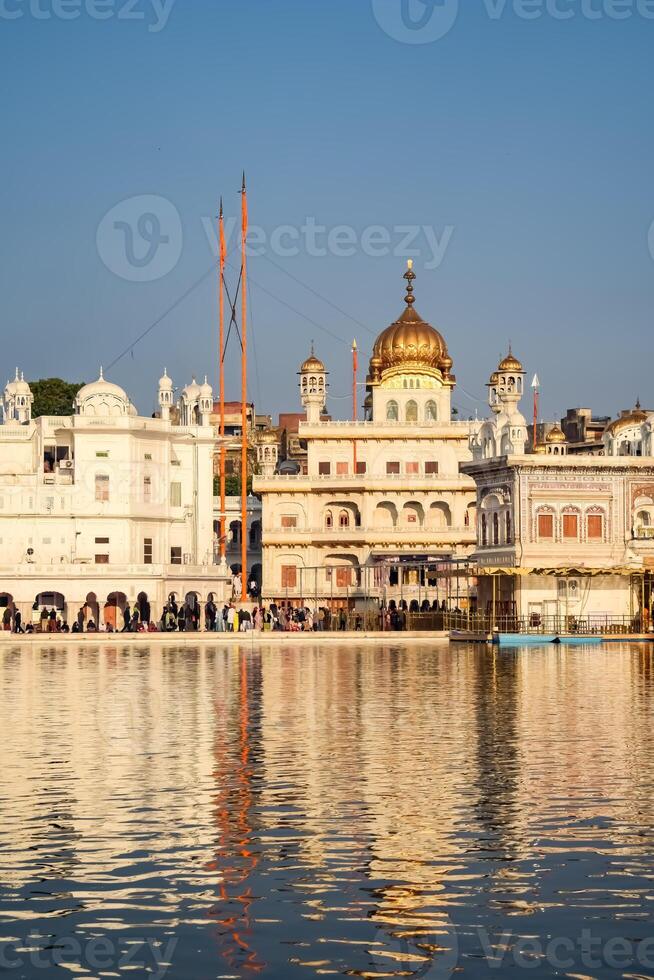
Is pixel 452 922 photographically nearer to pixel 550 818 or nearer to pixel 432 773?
pixel 550 818

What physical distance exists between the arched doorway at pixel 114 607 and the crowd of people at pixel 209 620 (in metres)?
0.21

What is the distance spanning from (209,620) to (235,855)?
57927 mm

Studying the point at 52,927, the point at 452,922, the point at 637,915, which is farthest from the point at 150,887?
the point at 637,915

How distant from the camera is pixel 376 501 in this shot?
90.9 m

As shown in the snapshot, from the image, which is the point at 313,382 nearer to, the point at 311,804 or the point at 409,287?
the point at 409,287

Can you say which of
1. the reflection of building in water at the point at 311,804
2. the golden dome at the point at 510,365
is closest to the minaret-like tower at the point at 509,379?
the golden dome at the point at 510,365

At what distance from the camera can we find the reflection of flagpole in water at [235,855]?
1292cm

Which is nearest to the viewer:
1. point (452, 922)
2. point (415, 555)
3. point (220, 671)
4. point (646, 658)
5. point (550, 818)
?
point (452, 922)

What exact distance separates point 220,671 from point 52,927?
1243 inches

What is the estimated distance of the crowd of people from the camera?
70500 millimetres

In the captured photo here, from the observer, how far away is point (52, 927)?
1361cm

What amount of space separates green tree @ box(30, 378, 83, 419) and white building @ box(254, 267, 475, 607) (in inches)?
767

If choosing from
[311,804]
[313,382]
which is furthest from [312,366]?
[311,804]

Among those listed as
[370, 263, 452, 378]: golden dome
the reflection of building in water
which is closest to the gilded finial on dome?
[370, 263, 452, 378]: golden dome
